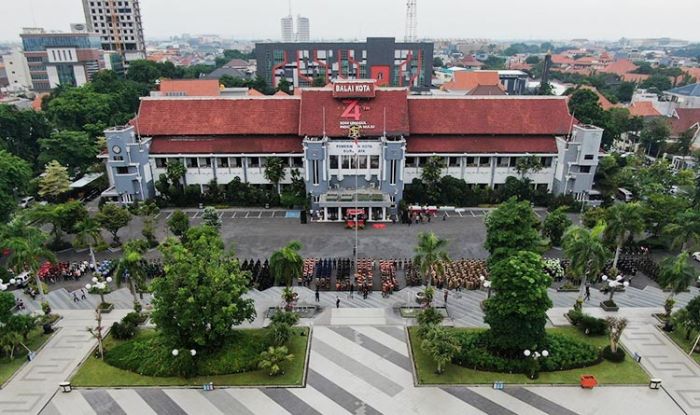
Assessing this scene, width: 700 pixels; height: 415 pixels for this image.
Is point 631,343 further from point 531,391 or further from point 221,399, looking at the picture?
point 221,399

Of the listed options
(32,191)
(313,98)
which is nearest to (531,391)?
(313,98)

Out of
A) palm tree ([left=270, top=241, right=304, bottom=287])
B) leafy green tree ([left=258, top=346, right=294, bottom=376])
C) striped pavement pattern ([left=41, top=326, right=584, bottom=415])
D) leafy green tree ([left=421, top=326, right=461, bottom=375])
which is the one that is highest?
palm tree ([left=270, top=241, right=304, bottom=287])

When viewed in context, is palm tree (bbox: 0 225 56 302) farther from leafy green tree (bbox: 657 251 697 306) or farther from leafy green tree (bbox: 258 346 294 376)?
leafy green tree (bbox: 657 251 697 306)

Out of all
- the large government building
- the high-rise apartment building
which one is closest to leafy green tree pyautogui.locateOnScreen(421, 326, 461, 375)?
the large government building

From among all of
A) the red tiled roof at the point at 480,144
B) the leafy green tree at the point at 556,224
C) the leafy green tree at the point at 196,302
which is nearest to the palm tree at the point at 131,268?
the leafy green tree at the point at 196,302

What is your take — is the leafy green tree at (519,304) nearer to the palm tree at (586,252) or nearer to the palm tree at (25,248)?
the palm tree at (586,252)

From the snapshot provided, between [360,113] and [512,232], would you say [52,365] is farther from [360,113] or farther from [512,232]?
[360,113]
